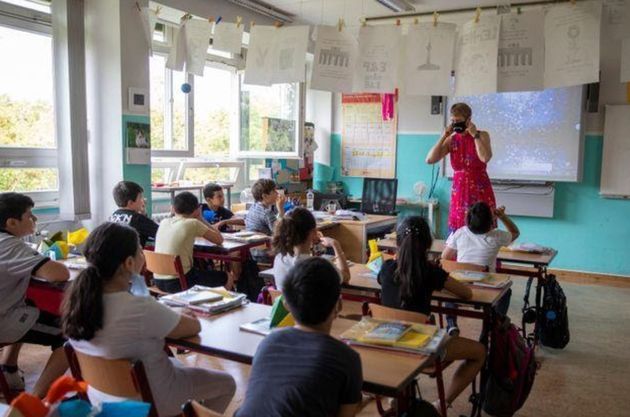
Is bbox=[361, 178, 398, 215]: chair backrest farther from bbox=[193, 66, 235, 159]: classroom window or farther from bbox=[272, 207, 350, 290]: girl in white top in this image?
bbox=[272, 207, 350, 290]: girl in white top

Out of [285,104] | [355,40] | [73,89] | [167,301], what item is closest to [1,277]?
[167,301]

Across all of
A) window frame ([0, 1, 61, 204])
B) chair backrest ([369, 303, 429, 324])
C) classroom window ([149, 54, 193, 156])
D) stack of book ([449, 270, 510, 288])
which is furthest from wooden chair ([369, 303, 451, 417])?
classroom window ([149, 54, 193, 156])

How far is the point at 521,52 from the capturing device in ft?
12.3

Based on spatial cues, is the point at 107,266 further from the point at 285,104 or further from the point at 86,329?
the point at 285,104

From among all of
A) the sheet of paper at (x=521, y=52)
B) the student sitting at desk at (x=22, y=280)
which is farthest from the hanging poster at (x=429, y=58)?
the student sitting at desk at (x=22, y=280)

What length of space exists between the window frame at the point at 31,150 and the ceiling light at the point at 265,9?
2185mm

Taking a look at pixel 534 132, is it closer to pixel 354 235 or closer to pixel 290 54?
pixel 354 235

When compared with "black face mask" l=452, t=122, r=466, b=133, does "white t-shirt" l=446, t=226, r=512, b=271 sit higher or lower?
lower

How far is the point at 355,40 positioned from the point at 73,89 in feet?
7.80

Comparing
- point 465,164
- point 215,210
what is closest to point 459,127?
point 465,164

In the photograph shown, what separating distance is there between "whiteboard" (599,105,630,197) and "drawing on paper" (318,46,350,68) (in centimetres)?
367

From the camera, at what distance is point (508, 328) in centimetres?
274

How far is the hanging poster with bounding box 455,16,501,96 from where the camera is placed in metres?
3.78

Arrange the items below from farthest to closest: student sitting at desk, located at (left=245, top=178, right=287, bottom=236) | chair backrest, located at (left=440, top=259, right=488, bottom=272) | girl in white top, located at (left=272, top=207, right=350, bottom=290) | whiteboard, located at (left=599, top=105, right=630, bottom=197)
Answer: whiteboard, located at (left=599, top=105, right=630, bottom=197)
student sitting at desk, located at (left=245, top=178, right=287, bottom=236)
chair backrest, located at (left=440, top=259, right=488, bottom=272)
girl in white top, located at (left=272, top=207, right=350, bottom=290)
